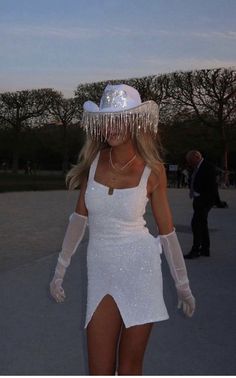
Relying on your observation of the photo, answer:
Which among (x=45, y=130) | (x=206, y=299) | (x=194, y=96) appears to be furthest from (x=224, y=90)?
(x=206, y=299)

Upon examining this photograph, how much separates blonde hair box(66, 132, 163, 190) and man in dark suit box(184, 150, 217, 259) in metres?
6.64

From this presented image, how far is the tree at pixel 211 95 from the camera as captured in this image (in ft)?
151

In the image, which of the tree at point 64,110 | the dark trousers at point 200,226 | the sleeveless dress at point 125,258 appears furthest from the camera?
the tree at point 64,110

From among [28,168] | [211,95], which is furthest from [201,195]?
[28,168]

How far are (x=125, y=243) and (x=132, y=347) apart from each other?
50 cm

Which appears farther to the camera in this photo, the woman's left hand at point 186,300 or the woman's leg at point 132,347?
the woman's left hand at point 186,300

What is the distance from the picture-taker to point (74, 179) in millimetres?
3258

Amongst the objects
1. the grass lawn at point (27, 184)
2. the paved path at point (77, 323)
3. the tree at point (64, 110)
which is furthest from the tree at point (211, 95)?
the paved path at point (77, 323)

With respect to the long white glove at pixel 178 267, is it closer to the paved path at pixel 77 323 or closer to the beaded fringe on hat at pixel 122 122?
the beaded fringe on hat at pixel 122 122

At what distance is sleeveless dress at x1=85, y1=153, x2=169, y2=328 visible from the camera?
Answer: 2992 mm

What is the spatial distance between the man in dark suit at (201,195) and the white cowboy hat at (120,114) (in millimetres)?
6681

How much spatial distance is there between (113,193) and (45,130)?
58.6 meters

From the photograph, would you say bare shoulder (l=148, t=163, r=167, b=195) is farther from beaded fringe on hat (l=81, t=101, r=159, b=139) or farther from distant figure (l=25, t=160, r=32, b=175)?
distant figure (l=25, t=160, r=32, b=175)

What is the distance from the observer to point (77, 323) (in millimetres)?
5734
